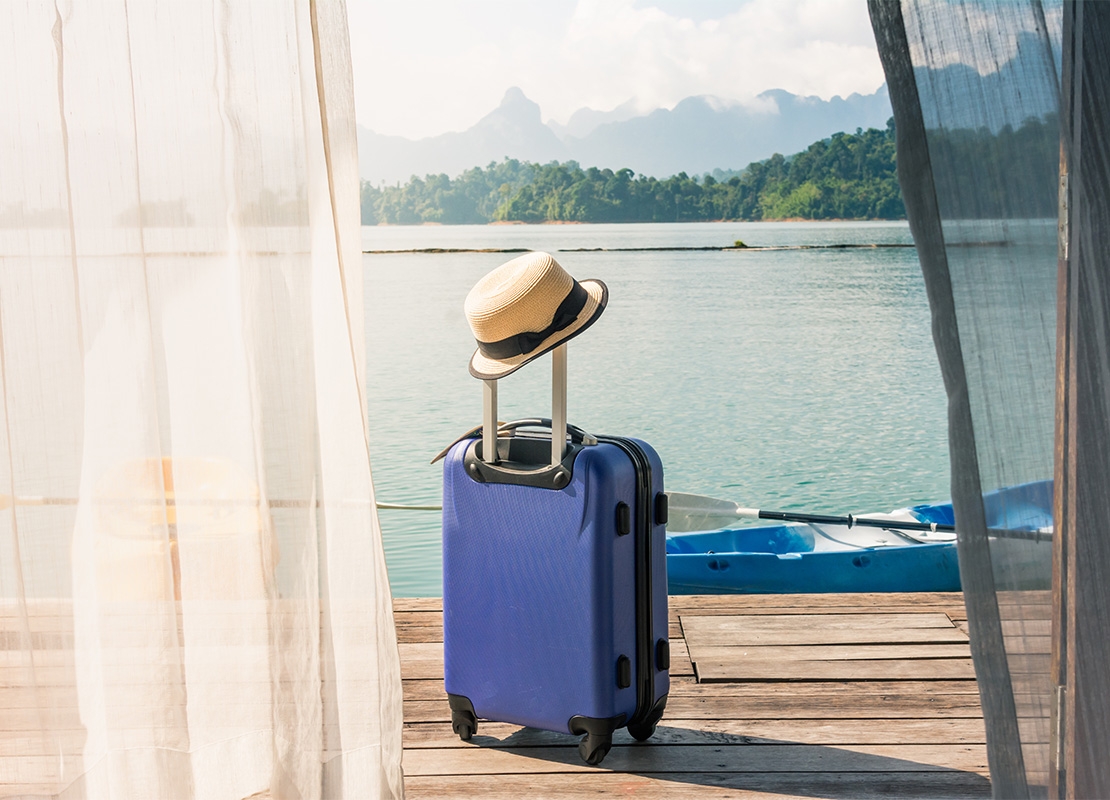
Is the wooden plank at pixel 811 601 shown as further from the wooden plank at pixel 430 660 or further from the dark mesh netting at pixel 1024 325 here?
the dark mesh netting at pixel 1024 325

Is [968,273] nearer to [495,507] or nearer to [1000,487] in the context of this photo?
[1000,487]

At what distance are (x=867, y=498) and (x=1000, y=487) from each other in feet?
45.1

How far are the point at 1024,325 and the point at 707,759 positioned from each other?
4.14ft

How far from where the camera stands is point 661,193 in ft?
143

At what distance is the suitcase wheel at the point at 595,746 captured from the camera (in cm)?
193

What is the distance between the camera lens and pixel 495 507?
197cm

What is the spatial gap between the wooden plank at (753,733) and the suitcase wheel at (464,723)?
2 centimetres

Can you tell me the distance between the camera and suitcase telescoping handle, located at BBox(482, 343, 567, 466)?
1.88 metres

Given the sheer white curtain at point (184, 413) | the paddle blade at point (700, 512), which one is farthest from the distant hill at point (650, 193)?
the sheer white curtain at point (184, 413)

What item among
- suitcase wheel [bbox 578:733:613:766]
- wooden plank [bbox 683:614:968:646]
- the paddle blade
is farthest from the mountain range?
suitcase wheel [bbox 578:733:613:766]

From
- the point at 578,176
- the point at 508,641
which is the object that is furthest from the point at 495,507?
the point at 578,176

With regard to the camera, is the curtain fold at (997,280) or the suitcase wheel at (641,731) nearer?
the curtain fold at (997,280)

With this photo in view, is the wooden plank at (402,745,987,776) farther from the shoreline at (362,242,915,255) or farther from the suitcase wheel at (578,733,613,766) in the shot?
the shoreline at (362,242,915,255)

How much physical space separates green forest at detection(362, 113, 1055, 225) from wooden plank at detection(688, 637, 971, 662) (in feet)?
120
